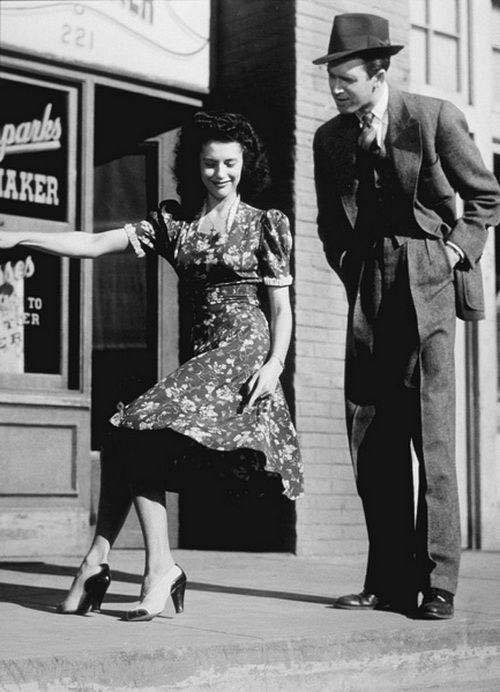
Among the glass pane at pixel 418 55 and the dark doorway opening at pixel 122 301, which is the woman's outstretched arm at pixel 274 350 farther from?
the glass pane at pixel 418 55

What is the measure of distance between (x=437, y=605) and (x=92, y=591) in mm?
1339

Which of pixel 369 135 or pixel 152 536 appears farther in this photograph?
pixel 369 135

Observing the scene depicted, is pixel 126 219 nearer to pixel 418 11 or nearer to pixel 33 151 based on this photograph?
pixel 33 151

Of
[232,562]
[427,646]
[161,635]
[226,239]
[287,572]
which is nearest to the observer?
[161,635]

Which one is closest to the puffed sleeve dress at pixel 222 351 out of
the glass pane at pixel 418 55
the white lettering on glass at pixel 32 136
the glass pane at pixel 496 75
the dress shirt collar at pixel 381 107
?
the dress shirt collar at pixel 381 107

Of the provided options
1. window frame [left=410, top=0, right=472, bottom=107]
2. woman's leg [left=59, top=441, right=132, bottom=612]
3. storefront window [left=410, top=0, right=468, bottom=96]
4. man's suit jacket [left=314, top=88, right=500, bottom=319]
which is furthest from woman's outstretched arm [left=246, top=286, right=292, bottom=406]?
window frame [left=410, top=0, right=472, bottom=107]

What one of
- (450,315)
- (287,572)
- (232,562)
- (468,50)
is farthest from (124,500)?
(468,50)

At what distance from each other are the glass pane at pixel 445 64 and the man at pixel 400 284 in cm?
417

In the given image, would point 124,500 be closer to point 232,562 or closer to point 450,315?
point 450,315

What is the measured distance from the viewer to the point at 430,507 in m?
5.38

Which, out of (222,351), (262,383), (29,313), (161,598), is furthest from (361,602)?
(29,313)

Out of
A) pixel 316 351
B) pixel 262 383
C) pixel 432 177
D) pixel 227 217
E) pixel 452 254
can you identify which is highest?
pixel 432 177

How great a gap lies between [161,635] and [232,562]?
3.29 meters

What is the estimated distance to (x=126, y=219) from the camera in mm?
8680
